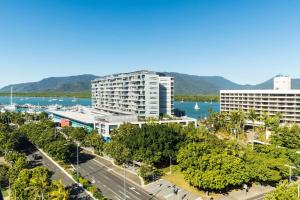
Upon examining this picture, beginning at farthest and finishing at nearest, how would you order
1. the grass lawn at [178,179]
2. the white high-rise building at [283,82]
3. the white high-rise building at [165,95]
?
the white high-rise building at [165,95]
the white high-rise building at [283,82]
the grass lawn at [178,179]

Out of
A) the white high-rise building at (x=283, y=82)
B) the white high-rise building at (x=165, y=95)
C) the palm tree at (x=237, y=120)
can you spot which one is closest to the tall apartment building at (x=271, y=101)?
the white high-rise building at (x=283, y=82)

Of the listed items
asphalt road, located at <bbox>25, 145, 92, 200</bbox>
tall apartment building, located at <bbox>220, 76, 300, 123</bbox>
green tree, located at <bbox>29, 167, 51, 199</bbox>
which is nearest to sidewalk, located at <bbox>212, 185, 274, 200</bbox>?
asphalt road, located at <bbox>25, 145, 92, 200</bbox>

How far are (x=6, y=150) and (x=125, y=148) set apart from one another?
Answer: 42.0 m

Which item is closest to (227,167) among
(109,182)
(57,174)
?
(109,182)

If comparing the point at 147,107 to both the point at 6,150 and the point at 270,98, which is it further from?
the point at 6,150

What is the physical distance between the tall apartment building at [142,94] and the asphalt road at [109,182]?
62832mm

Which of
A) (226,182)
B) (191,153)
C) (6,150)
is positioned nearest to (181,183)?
(191,153)

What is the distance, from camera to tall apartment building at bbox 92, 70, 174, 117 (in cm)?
16075

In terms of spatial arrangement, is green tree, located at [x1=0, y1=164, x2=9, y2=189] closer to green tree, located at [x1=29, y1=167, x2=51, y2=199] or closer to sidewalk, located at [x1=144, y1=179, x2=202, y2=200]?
green tree, located at [x1=29, y1=167, x2=51, y2=199]

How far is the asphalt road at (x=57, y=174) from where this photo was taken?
72525 mm

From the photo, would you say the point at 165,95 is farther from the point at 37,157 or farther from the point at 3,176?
the point at 3,176

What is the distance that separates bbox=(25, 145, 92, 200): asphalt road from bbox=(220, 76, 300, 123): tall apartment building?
98.6 m

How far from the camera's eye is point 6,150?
10406 cm

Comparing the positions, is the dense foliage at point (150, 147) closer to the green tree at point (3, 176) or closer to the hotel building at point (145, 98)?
the green tree at point (3, 176)
